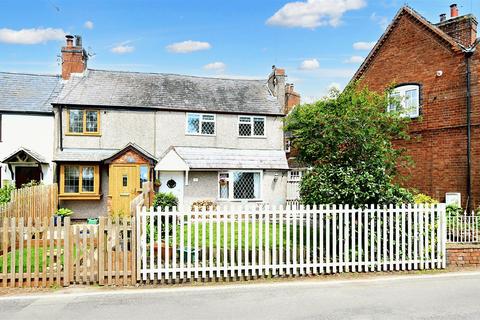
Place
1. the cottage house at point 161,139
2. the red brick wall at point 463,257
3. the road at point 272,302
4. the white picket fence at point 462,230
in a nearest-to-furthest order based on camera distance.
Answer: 1. the road at point 272,302
2. the red brick wall at point 463,257
3. the white picket fence at point 462,230
4. the cottage house at point 161,139

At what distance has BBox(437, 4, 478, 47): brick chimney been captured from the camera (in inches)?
614

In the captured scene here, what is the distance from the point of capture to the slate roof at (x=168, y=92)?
20188mm

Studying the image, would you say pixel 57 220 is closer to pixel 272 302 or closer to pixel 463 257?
pixel 272 302

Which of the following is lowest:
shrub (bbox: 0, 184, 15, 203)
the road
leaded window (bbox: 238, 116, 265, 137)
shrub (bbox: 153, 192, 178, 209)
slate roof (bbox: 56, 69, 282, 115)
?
the road

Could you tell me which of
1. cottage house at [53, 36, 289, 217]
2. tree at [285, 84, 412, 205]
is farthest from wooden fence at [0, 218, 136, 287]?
cottage house at [53, 36, 289, 217]

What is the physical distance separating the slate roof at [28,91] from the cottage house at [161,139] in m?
1.24

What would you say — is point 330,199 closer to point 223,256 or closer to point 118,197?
point 223,256

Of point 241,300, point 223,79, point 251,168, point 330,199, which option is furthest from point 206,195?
point 241,300

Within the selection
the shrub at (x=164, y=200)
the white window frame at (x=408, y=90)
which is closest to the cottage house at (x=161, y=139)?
the shrub at (x=164, y=200)

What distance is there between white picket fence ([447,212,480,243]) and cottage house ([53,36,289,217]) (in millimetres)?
10153

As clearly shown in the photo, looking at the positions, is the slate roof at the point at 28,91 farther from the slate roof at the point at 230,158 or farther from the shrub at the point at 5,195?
the slate roof at the point at 230,158

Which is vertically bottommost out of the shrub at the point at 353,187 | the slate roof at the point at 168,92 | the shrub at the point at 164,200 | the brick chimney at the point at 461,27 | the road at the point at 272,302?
the road at the point at 272,302

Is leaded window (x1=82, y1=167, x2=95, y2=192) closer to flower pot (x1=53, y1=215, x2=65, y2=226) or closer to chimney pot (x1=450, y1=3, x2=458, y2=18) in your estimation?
flower pot (x1=53, y1=215, x2=65, y2=226)

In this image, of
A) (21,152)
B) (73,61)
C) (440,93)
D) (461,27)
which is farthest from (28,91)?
(461,27)
